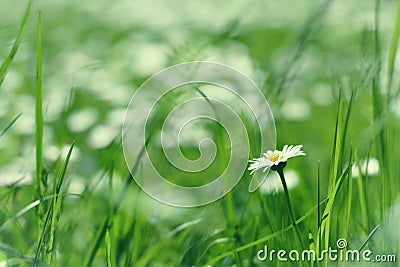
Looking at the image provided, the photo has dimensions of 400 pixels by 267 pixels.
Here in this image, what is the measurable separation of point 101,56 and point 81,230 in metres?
0.75

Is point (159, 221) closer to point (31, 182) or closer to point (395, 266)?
point (31, 182)

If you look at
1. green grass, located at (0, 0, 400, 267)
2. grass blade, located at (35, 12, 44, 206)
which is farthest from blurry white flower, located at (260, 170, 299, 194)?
grass blade, located at (35, 12, 44, 206)

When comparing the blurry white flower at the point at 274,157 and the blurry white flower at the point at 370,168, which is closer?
the blurry white flower at the point at 274,157

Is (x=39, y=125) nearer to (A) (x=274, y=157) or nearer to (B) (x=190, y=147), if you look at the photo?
(A) (x=274, y=157)

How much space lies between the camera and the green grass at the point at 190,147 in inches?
24.3

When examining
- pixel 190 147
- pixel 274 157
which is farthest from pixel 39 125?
pixel 190 147

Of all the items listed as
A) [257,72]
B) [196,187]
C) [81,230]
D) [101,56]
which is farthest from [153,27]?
[81,230]

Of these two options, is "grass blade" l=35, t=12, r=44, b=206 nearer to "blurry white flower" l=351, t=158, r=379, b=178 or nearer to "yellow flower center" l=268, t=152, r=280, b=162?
"yellow flower center" l=268, t=152, r=280, b=162

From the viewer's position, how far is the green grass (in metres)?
0.62

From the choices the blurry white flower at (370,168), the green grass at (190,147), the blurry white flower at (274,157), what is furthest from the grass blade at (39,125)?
the blurry white flower at (370,168)

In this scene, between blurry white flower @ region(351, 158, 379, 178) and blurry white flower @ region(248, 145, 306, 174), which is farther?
blurry white flower @ region(351, 158, 379, 178)

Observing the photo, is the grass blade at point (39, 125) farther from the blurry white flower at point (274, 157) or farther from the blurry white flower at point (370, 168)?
the blurry white flower at point (370, 168)

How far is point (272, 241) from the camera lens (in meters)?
0.63

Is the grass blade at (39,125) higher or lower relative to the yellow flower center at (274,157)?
higher
